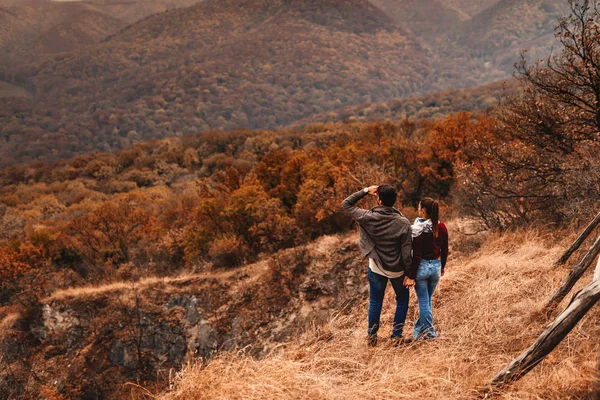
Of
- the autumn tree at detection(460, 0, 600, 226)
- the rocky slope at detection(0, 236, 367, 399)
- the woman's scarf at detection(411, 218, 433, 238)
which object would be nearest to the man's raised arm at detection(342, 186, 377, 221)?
the woman's scarf at detection(411, 218, 433, 238)

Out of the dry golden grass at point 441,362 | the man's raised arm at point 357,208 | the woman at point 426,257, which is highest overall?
the man's raised arm at point 357,208

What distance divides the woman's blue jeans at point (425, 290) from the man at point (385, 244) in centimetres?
17

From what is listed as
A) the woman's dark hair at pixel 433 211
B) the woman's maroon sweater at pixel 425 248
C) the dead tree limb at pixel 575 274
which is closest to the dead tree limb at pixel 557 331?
the dead tree limb at pixel 575 274

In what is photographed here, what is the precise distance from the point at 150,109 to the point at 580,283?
644ft

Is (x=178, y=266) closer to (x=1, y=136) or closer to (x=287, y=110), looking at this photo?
(x=287, y=110)

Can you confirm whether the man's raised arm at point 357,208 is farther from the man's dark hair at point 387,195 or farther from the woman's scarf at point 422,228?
the woman's scarf at point 422,228

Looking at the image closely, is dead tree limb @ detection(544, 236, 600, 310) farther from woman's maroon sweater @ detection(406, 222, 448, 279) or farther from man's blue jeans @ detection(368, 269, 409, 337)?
man's blue jeans @ detection(368, 269, 409, 337)

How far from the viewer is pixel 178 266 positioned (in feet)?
64.2

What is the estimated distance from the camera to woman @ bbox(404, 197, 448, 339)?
3.79 metres

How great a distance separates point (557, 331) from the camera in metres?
2.08

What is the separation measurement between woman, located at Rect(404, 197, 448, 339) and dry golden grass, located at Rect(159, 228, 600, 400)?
0.85 ft

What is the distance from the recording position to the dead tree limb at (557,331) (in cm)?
197

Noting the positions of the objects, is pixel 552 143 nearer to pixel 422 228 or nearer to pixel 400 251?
pixel 422 228

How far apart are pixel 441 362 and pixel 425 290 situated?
0.85 m
